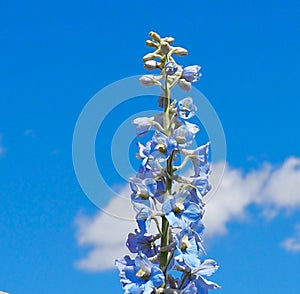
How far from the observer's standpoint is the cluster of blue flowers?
17.7 feet

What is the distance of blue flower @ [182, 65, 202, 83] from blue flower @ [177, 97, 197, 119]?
25cm

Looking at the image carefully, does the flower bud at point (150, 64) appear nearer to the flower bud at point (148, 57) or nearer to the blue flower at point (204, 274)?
the flower bud at point (148, 57)

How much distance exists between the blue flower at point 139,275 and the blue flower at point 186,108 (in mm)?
1358

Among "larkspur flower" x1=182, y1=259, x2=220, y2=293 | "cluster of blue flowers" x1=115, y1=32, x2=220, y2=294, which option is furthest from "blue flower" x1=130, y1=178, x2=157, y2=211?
"larkspur flower" x1=182, y1=259, x2=220, y2=293

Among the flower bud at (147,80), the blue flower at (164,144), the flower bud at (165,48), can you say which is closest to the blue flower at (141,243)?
the blue flower at (164,144)

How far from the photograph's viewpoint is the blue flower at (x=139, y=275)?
17.4 feet

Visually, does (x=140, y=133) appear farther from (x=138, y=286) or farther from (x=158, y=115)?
(x=138, y=286)

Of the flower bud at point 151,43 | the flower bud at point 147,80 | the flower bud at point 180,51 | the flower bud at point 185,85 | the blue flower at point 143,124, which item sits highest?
the flower bud at point 151,43

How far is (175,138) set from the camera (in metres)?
5.77

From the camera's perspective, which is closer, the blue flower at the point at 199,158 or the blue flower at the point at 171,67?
the blue flower at the point at 199,158

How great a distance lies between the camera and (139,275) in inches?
211

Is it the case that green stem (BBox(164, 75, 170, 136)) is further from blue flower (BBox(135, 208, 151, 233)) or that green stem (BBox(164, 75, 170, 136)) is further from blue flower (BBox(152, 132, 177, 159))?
blue flower (BBox(135, 208, 151, 233))

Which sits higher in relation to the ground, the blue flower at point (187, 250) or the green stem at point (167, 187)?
the green stem at point (167, 187)

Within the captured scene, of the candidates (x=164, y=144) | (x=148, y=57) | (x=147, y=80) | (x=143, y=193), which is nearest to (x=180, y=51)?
(x=148, y=57)
